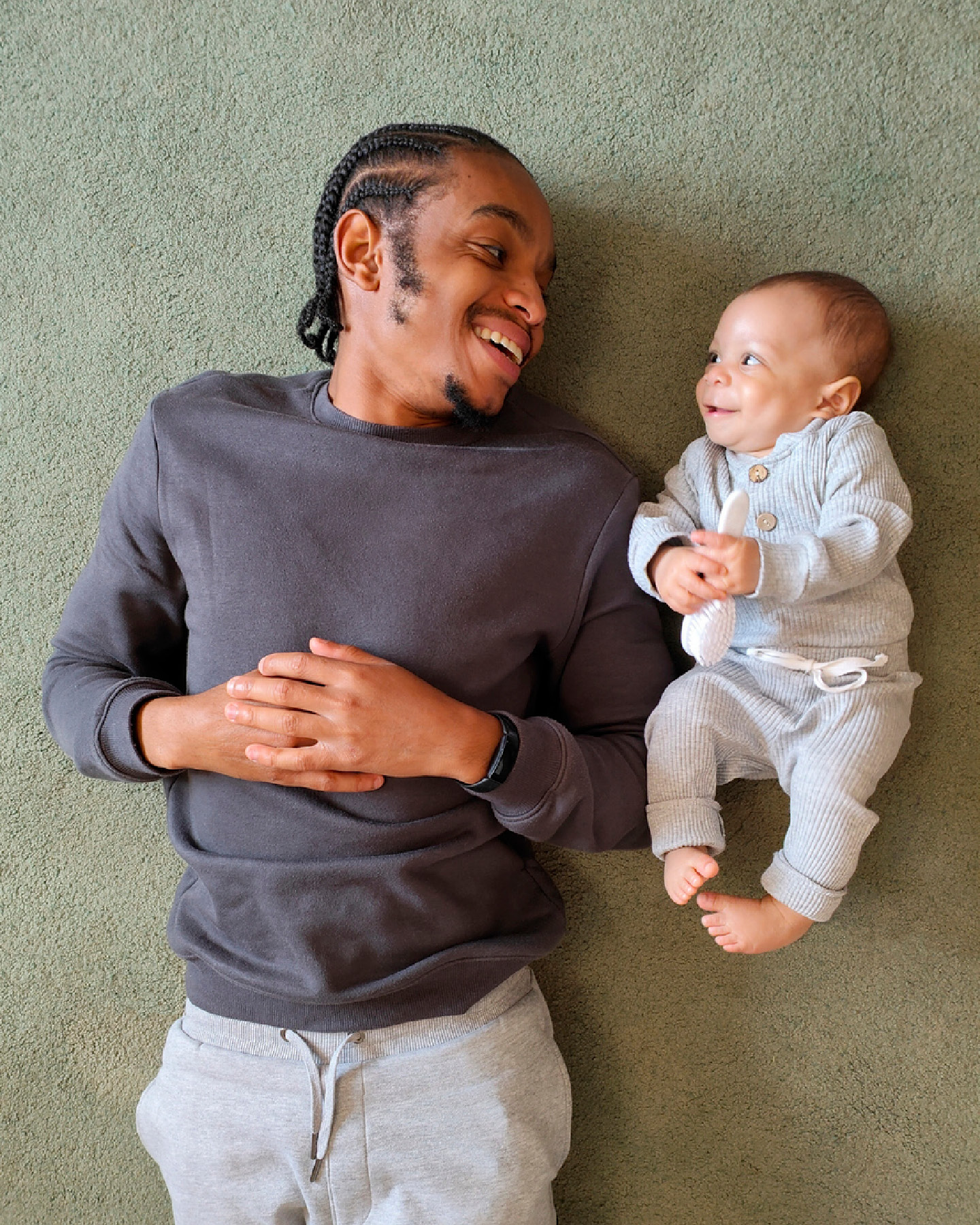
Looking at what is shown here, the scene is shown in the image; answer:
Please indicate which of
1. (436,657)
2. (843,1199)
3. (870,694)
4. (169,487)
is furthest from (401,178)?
(843,1199)

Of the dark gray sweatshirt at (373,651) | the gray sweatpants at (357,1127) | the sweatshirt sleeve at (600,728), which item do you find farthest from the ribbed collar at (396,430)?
the gray sweatpants at (357,1127)

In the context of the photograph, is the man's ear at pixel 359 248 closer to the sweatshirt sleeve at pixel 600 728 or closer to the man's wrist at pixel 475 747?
the sweatshirt sleeve at pixel 600 728

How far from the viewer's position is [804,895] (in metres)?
1.04

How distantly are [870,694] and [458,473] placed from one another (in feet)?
1.82

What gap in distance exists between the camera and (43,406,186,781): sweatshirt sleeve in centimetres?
110

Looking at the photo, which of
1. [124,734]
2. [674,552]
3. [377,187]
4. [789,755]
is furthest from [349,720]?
[377,187]

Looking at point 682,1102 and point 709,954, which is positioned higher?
point 709,954

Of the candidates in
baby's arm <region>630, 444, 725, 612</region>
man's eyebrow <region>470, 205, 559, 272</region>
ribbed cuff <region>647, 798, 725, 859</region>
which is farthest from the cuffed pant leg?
man's eyebrow <region>470, 205, 559, 272</region>

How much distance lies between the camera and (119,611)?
1.17 m

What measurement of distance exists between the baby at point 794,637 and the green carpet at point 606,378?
0.13 m

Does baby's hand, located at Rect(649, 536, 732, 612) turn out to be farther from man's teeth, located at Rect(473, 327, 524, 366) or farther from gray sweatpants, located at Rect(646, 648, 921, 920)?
man's teeth, located at Rect(473, 327, 524, 366)

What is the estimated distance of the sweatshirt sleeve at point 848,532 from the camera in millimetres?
968

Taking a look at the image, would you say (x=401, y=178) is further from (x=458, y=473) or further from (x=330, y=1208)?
(x=330, y=1208)

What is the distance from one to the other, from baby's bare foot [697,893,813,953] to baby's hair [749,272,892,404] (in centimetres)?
65
